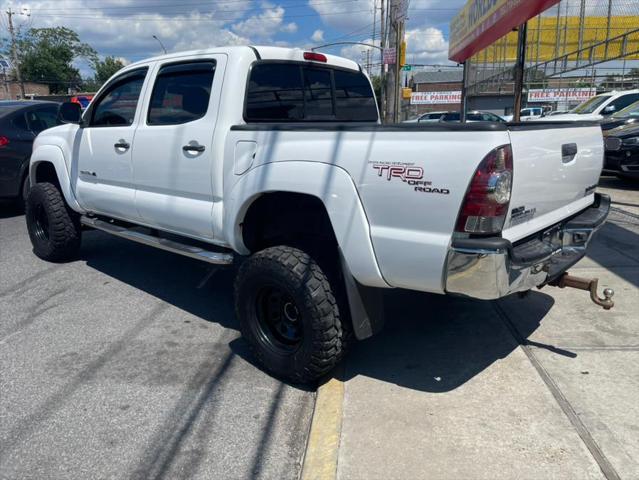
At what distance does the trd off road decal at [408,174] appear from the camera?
8.78 feet

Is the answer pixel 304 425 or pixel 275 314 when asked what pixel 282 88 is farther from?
pixel 304 425

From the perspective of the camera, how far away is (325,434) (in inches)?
116

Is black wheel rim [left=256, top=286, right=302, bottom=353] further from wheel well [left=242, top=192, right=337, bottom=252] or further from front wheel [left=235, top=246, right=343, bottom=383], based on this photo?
wheel well [left=242, top=192, right=337, bottom=252]

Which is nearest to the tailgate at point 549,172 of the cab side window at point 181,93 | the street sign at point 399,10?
the cab side window at point 181,93

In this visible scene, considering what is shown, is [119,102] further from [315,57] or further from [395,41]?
[395,41]

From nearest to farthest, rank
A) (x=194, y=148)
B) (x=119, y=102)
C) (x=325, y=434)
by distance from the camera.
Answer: (x=325, y=434)
(x=194, y=148)
(x=119, y=102)

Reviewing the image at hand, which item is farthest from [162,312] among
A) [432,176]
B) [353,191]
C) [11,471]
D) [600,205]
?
[600,205]

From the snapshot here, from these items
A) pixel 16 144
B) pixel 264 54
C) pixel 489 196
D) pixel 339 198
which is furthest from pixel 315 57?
pixel 16 144

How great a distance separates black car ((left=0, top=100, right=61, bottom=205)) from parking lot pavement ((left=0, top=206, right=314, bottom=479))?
3.56 m

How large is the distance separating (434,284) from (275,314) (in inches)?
51.2

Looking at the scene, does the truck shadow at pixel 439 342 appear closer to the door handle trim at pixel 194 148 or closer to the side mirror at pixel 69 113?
the door handle trim at pixel 194 148

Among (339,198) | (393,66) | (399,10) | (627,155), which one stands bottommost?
(627,155)

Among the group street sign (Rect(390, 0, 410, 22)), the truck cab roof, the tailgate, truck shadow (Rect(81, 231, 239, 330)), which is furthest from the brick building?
the tailgate

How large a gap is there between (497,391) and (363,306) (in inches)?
37.9
